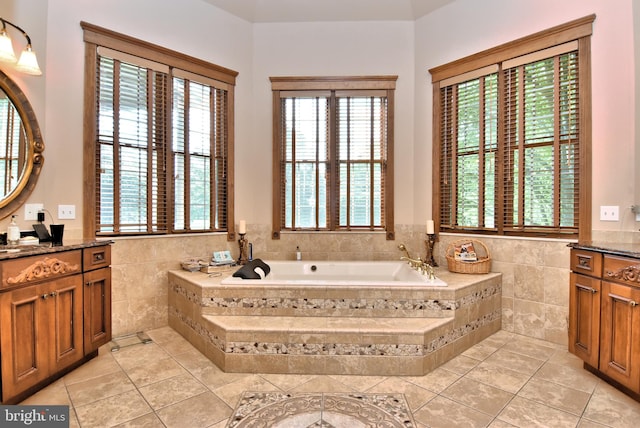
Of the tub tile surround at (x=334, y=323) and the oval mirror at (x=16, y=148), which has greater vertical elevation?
the oval mirror at (x=16, y=148)

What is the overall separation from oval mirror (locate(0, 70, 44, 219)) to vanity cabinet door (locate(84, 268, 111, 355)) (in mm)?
806

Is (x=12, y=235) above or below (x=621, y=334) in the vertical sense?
above

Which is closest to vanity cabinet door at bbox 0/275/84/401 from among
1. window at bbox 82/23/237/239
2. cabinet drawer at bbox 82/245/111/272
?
cabinet drawer at bbox 82/245/111/272

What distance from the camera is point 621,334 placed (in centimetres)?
198

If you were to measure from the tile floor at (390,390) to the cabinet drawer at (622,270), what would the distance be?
0.73 metres

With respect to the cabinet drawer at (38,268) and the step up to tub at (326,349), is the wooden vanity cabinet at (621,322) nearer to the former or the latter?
the step up to tub at (326,349)

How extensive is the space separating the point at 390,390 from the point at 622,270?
1.62m

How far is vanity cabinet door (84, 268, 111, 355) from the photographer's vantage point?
2.33m

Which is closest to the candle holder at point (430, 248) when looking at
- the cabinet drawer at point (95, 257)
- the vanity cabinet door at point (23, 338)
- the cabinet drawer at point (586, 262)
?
the cabinet drawer at point (586, 262)

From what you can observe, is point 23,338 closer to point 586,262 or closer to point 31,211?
point 31,211

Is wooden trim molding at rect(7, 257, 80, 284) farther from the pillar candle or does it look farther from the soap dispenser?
the pillar candle

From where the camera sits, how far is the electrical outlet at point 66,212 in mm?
2707

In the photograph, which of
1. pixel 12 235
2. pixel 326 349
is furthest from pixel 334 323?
pixel 12 235

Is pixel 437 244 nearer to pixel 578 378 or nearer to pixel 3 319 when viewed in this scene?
pixel 578 378
